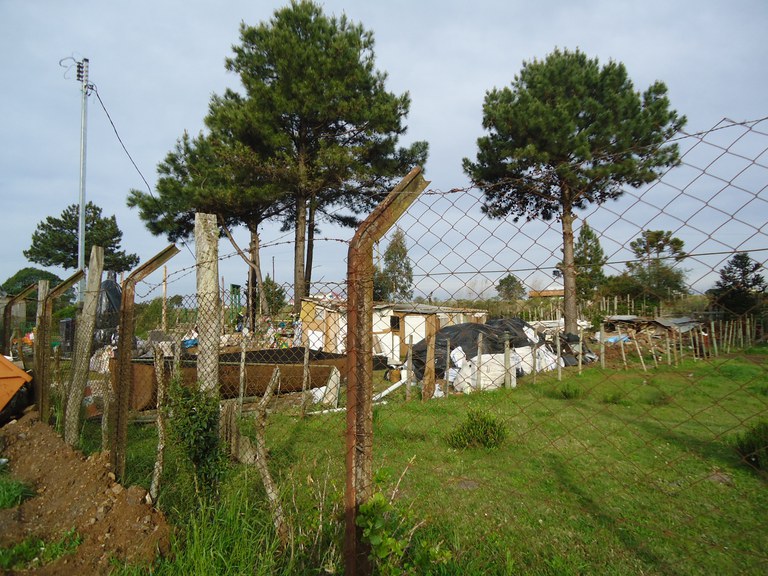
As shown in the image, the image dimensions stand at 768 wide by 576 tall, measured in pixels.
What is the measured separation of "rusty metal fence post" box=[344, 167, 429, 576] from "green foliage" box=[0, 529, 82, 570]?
5.82 ft

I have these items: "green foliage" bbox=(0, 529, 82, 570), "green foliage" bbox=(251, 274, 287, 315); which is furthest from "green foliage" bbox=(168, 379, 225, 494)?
"green foliage" bbox=(251, 274, 287, 315)

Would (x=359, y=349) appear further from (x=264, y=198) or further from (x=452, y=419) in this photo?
(x=264, y=198)

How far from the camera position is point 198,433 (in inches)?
119

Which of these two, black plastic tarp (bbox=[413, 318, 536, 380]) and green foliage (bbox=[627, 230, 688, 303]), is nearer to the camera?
green foliage (bbox=[627, 230, 688, 303])

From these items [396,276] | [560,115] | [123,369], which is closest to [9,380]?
[123,369]

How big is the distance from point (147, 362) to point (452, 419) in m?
4.86

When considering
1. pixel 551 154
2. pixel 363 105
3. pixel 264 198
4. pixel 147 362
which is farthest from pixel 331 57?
pixel 147 362

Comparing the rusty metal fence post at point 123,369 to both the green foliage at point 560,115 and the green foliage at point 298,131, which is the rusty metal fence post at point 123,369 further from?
the green foliage at point 298,131

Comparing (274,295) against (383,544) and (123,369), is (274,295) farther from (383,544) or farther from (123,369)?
(383,544)

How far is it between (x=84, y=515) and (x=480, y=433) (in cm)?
389

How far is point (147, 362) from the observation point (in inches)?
285

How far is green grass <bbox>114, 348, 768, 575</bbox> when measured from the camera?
221 cm

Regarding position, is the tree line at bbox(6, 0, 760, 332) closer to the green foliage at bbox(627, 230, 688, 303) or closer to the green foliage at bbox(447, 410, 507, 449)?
the green foliage at bbox(447, 410, 507, 449)

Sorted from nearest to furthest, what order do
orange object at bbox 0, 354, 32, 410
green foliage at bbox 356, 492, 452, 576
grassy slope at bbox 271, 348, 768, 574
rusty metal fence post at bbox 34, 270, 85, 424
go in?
green foliage at bbox 356, 492, 452, 576 < grassy slope at bbox 271, 348, 768, 574 < rusty metal fence post at bbox 34, 270, 85, 424 < orange object at bbox 0, 354, 32, 410
